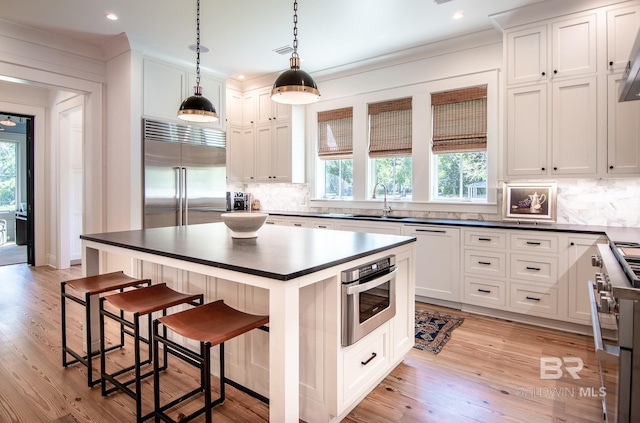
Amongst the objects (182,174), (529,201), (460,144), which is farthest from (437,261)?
(182,174)

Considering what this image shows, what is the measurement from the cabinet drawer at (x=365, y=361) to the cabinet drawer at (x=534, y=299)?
5.94 feet

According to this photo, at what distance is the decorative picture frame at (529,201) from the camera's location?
3.62 metres

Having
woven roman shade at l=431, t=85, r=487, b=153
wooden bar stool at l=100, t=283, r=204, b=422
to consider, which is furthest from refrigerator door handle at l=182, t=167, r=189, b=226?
woven roman shade at l=431, t=85, r=487, b=153

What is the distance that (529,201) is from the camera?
12.2 ft

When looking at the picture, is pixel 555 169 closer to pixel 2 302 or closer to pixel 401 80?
pixel 401 80

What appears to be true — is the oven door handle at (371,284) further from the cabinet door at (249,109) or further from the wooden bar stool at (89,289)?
the cabinet door at (249,109)

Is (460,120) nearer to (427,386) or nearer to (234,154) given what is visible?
(427,386)

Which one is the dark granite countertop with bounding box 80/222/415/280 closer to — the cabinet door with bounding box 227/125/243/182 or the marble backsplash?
the marble backsplash

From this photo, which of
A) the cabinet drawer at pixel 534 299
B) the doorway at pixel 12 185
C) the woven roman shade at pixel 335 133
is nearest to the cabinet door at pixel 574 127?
the cabinet drawer at pixel 534 299

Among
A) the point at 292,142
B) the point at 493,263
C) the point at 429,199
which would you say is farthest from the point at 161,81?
the point at 493,263

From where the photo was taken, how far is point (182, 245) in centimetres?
223

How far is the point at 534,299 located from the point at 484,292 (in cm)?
44

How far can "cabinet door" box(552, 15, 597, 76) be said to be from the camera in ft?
10.7

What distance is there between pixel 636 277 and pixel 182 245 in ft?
7.39
